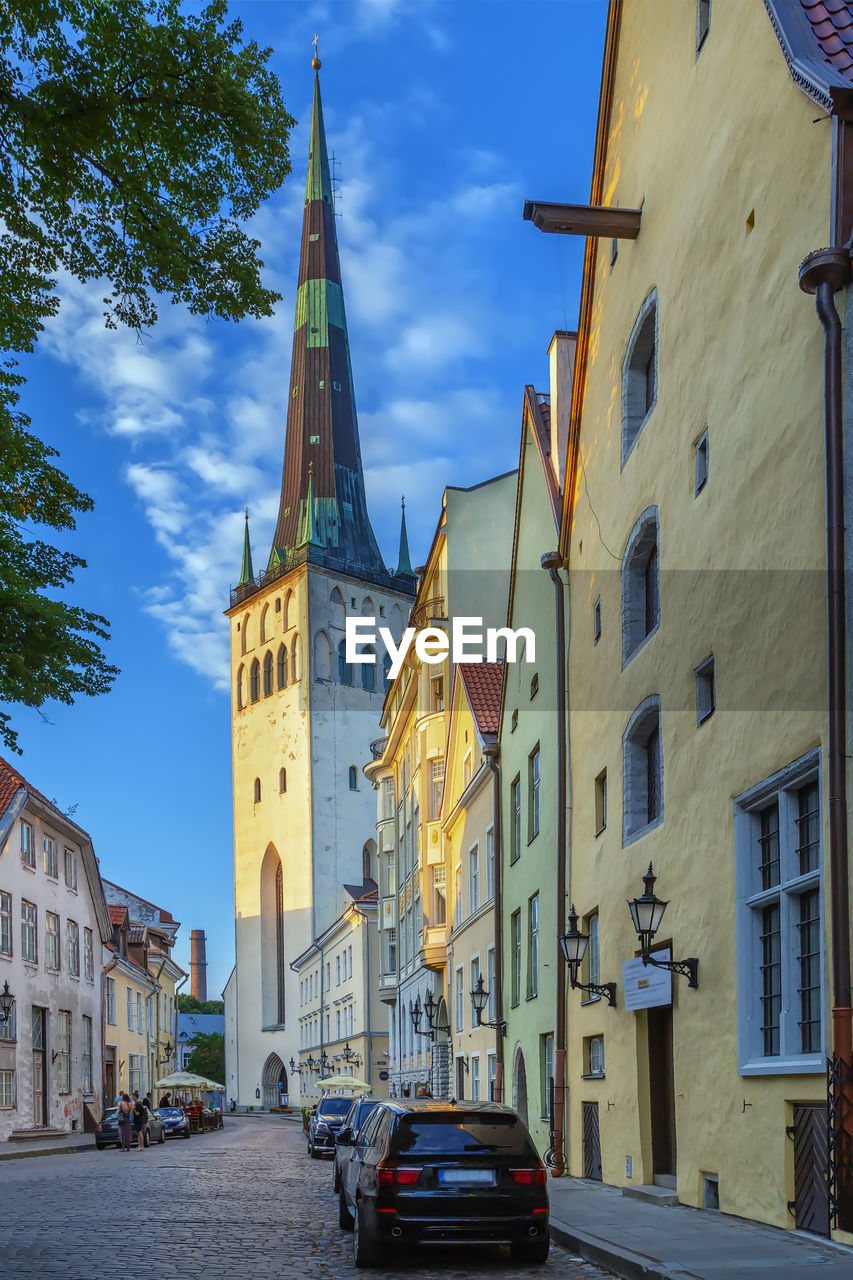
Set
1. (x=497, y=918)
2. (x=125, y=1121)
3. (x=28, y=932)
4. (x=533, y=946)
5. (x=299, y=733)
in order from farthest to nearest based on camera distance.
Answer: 1. (x=299, y=733)
2. (x=28, y=932)
3. (x=125, y=1121)
4. (x=497, y=918)
5. (x=533, y=946)

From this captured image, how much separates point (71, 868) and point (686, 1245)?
4292 centimetres

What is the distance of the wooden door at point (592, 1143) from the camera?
1923 centimetres

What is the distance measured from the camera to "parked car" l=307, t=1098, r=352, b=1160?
32.6 m

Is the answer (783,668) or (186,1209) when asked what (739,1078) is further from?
(186,1209)

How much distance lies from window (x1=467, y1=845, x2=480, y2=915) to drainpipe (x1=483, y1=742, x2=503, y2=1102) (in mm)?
3265

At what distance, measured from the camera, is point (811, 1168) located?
1096cm

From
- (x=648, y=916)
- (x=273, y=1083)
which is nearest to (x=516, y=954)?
(x=648, y=916)

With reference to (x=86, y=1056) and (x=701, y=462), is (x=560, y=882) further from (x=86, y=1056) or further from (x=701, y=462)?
(x=86, y=1056)

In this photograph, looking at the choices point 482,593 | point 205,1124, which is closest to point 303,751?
point 205,1124

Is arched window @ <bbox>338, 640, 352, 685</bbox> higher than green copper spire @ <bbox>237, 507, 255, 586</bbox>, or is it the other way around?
green copper spire @ <bbox>237, 507, 255, 586</bbox>

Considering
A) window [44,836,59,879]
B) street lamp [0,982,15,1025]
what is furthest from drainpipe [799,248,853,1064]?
window [44,836,59,879]

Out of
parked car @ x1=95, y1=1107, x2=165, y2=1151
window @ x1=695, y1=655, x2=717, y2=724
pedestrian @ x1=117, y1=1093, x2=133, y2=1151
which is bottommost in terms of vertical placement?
parked car @ x1=95, y1=1107, x2=165, y2=1151

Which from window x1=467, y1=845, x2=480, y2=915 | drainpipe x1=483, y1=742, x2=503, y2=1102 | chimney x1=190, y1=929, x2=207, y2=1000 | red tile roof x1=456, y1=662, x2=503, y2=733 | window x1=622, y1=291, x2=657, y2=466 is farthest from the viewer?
chimney x1=190, y1=929, x2=207, y2=1000

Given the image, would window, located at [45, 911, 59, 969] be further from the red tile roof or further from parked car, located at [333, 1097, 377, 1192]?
parked car, located at [333, 1097, 377, 1192]
